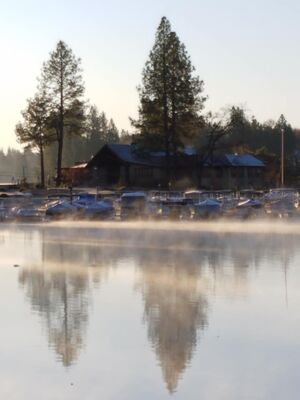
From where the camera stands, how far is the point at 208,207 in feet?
144

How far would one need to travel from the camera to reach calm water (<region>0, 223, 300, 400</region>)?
1009 centimetres

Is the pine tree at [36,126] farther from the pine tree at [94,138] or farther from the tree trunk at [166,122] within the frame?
the pine tree at [94,138]

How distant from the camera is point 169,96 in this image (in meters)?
64.2

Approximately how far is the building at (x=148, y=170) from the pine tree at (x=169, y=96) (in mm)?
2239

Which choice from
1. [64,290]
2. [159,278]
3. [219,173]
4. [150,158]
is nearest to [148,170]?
[150,158]

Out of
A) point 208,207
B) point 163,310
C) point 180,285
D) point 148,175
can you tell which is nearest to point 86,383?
point 163,310

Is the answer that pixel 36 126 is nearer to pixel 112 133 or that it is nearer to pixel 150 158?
pixel 150 158

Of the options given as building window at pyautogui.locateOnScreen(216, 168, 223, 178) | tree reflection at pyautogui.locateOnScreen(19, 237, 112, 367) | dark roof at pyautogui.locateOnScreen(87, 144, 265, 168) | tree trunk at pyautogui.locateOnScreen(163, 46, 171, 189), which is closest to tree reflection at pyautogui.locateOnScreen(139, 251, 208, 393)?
tree reflection at pyautogui.locateOnScreen(19, 237, 112, 367)

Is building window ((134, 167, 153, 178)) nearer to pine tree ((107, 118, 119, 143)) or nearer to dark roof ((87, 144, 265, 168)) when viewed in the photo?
dark roof ((87, 144, 265, 168))

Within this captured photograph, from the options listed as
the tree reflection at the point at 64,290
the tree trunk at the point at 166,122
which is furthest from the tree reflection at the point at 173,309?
the tree trunk at the point at 166,122

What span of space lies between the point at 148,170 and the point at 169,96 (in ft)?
26.4

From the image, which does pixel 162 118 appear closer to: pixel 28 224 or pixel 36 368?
pixel 28 224

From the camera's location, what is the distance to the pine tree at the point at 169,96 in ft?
211

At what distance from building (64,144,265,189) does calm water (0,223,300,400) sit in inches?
1714
